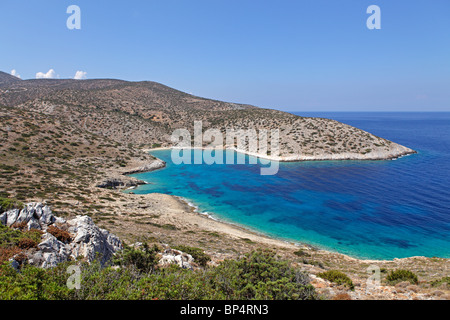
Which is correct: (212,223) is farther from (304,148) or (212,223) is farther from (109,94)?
(109,94)

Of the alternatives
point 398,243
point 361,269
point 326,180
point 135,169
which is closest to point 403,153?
point 326,180

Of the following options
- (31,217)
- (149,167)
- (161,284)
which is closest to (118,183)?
(149,167)

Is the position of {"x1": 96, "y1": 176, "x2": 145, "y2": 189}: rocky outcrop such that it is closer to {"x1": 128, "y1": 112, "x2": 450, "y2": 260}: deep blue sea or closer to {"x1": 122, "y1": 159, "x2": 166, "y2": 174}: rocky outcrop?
{"x1": 128, "y1": 112, "x2": 450, "y2": 260}: deep blue sea

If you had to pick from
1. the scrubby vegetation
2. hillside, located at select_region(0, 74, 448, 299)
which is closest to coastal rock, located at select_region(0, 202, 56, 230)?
the scrubby vegetation

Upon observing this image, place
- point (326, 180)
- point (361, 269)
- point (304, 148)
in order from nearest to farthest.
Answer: point (361, 269), point (326, 180), point (304, 148)

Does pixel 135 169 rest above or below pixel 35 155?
below

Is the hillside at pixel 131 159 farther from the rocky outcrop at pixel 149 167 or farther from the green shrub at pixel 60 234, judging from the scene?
the green shrub at pixel 60 234

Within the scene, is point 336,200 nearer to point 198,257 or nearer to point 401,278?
point 401,278

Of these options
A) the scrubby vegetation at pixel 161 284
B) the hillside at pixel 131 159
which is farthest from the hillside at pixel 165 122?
the scrubby vegetation at pixel 161 284
